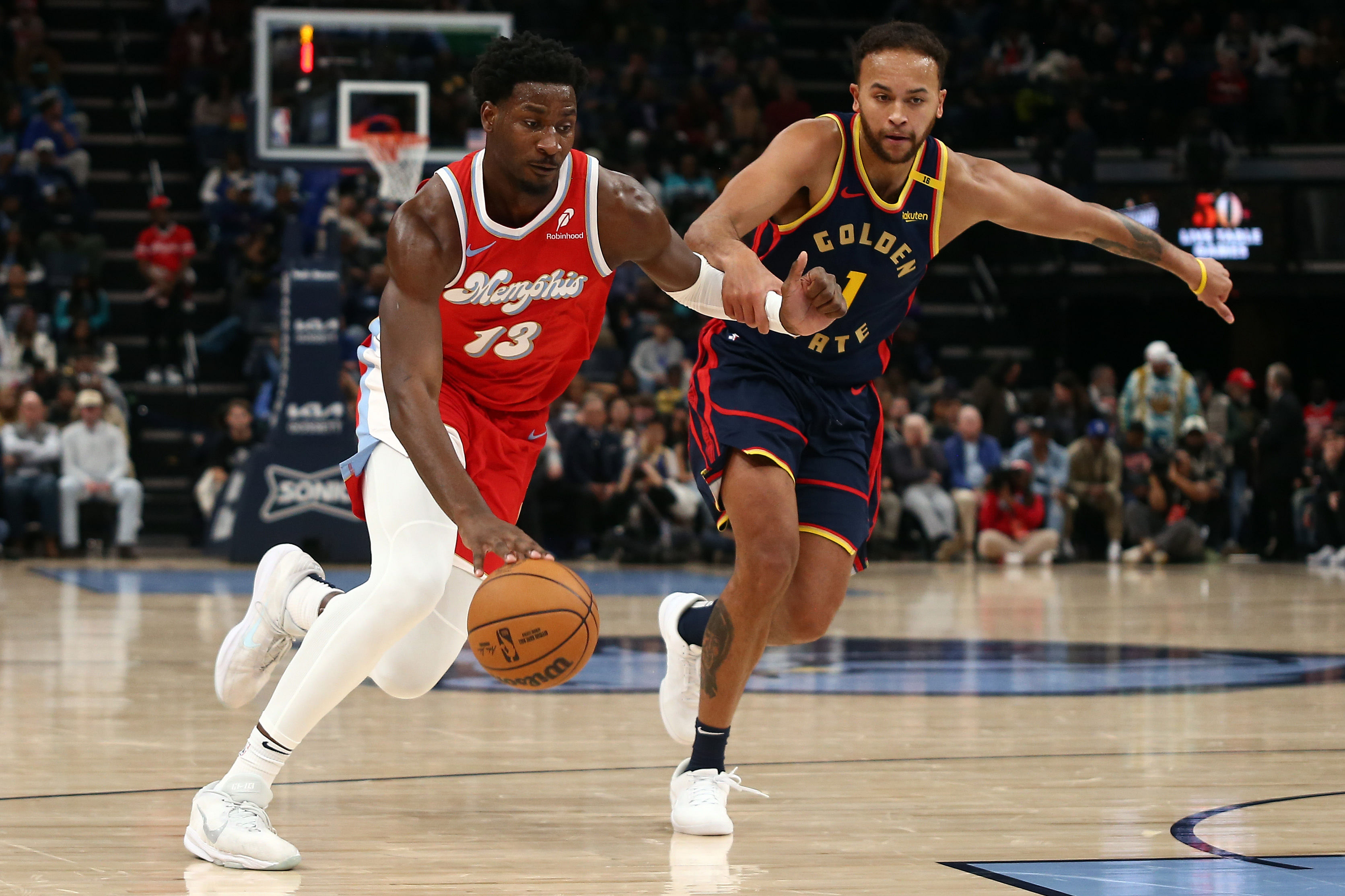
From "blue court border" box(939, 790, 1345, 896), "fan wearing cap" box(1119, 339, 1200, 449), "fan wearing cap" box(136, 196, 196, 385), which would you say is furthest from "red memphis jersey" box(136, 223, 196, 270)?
"blue court border" box(939, 790, 1345, 896)

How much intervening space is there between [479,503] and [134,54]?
1892 centimetres

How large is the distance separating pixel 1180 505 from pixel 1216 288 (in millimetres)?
11427

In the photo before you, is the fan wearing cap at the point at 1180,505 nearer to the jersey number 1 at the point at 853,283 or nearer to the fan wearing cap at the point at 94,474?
the fan wearing cap at the point at 94,474

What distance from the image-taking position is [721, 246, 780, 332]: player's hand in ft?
13.8

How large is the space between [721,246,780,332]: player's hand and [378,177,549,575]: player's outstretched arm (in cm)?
67

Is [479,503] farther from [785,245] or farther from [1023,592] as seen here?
[1023,592]

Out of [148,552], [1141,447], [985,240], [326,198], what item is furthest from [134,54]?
[1141,447]

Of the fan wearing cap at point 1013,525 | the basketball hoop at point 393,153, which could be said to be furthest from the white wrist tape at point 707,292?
the fan wearing cap at point 1013,525

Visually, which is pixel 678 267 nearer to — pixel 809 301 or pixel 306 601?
pixel 809 301

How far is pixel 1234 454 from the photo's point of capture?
55.5 feet

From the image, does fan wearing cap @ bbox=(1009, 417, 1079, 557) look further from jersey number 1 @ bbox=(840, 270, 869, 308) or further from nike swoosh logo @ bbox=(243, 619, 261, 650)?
nike swoosh logo @ bbox=(243, 619, 261, 650)

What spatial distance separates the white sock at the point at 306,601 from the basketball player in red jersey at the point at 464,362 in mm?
363

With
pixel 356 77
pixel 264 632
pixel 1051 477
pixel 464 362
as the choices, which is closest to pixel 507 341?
pixel 464 362

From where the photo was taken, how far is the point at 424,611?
13.4ft
